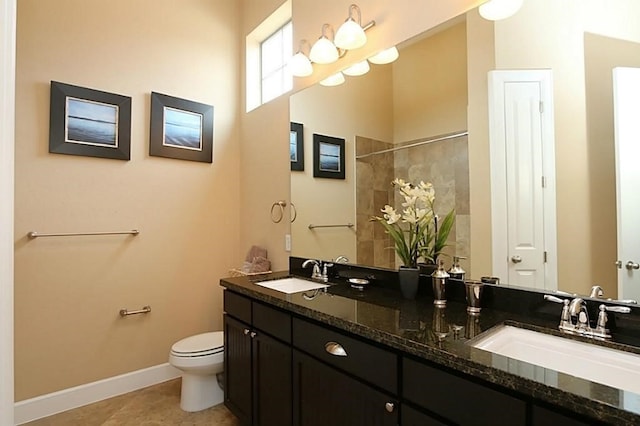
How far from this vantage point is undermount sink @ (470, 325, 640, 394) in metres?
0.89

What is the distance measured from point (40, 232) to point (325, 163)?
1.88m

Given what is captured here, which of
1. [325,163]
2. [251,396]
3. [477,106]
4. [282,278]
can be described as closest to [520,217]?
[477,106]

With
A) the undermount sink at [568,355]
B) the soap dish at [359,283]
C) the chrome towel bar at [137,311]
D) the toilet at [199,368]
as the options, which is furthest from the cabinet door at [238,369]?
the undermount sink at [568,355]

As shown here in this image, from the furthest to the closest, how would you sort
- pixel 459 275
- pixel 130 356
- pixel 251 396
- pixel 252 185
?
pixel 252 185
pixel 130 356
pixel 251 396
pixel 459 275

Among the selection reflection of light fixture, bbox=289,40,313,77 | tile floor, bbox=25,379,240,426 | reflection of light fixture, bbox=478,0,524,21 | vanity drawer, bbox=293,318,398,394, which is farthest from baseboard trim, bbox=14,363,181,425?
reflection of light fixture, bbox=478,0,524,21

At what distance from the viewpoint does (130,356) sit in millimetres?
2541

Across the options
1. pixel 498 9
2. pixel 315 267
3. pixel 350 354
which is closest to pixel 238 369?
pixel 315 267

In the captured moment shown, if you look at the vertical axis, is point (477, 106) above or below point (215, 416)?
above

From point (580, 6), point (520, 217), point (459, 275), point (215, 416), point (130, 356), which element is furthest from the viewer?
point (130, 356)

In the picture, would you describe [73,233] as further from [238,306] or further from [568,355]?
[568,355]

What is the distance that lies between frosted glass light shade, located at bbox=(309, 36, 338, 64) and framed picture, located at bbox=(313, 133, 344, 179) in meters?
0.47

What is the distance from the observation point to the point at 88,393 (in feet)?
7.70

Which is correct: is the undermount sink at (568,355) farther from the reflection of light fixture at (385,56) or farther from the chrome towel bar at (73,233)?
the chrome towel bar at (73,233)

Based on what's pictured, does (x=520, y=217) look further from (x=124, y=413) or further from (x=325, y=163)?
(x=124, y=413)
